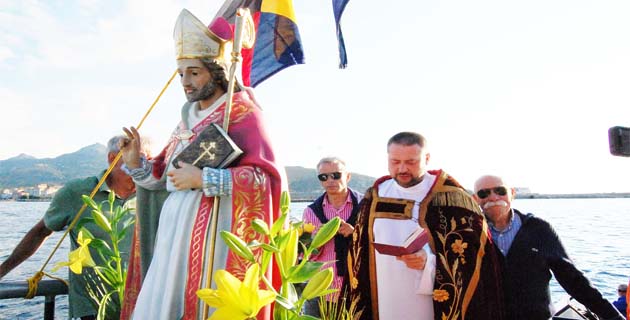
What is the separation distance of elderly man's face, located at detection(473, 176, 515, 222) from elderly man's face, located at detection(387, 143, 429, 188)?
70 centimetres

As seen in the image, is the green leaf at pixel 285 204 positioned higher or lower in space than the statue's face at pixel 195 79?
lower

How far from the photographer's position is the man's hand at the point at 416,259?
3104 mm

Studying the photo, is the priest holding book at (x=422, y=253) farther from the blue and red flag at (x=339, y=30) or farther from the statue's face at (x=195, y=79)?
the statue's face at (x=195, y=79)

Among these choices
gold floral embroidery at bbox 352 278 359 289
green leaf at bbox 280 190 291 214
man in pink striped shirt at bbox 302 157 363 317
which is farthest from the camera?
man in pink striped shirt at bbox 302 157 363 317

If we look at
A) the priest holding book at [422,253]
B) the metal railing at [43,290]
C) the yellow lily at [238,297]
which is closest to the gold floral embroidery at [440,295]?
the priest holding book at [422,253]

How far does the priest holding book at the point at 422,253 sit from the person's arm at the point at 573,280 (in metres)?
0.74

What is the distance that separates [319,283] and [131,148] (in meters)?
1.53

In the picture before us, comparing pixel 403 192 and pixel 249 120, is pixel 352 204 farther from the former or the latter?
pixel 249 120

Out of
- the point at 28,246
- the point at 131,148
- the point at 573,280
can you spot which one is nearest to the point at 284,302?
the point at 131,148

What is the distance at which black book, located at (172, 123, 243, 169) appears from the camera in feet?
7.82

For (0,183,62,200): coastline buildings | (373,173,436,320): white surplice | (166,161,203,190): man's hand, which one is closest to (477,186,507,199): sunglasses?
(373,173,436,320): white surplice

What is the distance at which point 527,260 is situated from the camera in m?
3.65

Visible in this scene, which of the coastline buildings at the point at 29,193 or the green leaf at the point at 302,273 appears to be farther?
the coastline buildings at the point at 29,193

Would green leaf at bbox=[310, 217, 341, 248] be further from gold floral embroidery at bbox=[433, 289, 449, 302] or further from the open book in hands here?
gold floral embroidery at bbox=[433, 289, 449, 302]
